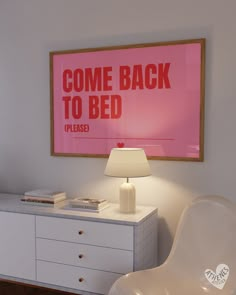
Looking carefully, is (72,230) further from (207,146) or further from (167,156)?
(207,146)

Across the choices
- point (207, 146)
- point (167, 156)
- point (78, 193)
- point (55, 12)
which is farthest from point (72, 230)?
point (55, 12)

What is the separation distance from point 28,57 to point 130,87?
92 cm

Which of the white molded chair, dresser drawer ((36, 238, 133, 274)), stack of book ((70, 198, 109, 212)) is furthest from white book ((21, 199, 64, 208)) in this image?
the white molded chair

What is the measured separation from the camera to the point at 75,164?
292 centimetres

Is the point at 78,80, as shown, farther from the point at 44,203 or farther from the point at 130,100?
the point at 44,203

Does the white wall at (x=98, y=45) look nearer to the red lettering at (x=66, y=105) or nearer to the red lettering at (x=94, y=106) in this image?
the red lettering at (x=66, y=105)

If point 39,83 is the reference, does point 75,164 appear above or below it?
below

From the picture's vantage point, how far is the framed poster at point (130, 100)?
254 centimetres

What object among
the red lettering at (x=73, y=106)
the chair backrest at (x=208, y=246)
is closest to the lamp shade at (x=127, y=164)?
the chair backrest at (x=208, y=246)

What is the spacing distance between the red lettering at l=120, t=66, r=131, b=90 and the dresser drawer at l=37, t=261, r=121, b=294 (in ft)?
4.25

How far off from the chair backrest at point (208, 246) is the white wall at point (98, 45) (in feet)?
1.26

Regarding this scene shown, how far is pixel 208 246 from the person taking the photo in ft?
7.09

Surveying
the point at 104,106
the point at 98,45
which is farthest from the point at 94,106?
the point at 98,45

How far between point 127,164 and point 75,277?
831 millimetres
